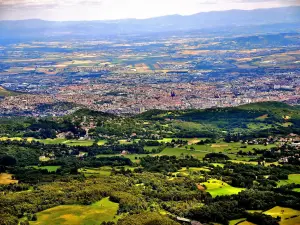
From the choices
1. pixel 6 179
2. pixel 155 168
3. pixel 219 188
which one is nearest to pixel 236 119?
pixel 155 168

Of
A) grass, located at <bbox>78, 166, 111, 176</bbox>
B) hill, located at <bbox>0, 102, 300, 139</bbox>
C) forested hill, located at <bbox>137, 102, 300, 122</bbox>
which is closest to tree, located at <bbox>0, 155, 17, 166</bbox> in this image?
grass, located at <bbox>78, 166, 111, 176</bbox>

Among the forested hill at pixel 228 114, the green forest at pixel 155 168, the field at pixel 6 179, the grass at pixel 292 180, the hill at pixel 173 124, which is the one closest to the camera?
the green forest at pixel 155 168

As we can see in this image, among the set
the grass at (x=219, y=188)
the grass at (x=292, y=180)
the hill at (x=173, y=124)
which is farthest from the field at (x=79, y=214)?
the hill at (x=173, y=124)

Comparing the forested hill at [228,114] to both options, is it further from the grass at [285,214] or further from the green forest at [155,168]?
the grass at [285,214]

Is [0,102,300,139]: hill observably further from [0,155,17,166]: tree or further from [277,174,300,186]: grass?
[277,174,300,186]: grass

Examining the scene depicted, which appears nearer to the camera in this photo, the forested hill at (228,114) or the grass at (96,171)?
the grass at (96,171)
